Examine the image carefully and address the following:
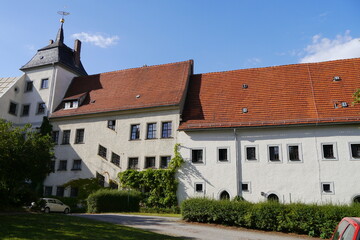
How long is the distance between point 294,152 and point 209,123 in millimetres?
6696

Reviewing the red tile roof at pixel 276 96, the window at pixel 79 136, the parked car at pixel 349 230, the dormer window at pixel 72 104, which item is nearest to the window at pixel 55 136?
the window at pixel 79 136

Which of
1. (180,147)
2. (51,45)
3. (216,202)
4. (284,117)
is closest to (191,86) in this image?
(180,147)

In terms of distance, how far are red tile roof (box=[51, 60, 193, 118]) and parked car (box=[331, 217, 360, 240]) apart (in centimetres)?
2073

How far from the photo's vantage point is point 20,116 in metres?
34.0

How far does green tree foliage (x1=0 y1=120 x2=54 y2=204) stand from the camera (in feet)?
57.3

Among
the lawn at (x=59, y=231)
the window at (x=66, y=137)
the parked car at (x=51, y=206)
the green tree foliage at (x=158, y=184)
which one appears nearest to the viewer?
the lawn at (x=59, y=231)

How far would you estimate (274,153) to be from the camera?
79.0ft

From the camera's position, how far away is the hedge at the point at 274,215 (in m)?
14.6

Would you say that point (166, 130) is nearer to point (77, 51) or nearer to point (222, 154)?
point (222, 154)

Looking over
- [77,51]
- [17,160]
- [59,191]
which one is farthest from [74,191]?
[77,51]

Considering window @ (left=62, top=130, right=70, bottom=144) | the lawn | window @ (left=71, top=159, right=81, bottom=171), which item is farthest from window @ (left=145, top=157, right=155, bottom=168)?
the lawn

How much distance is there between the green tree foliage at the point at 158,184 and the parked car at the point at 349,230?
62.4ft

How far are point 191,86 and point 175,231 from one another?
18.1 metres

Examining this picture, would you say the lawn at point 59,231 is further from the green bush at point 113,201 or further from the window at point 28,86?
the window at point 28,86
